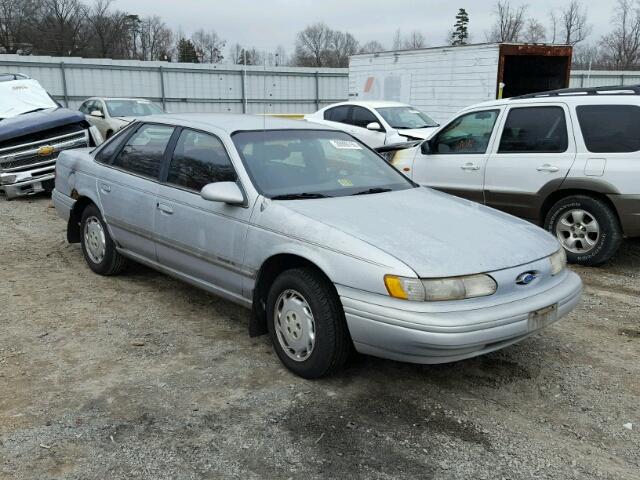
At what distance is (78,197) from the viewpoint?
583cm

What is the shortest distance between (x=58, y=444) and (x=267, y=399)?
3.68 ft

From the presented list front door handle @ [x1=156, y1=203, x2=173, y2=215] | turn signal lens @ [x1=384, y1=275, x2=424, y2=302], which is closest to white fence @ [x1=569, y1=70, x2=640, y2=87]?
front door handle @ [x1=156, y1=203, x2=173, y2=215]

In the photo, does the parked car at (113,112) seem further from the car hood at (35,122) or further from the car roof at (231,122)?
the car roof at (231,122)

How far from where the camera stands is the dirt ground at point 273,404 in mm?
2941

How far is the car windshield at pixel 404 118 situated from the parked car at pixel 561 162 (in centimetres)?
454

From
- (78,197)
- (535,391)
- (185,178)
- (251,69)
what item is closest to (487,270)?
(535,391)

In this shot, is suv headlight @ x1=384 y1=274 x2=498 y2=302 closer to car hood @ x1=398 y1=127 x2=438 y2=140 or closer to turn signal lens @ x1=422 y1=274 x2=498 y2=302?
turn signal lens @ x1=422 y1=274 x2=498 y2=302

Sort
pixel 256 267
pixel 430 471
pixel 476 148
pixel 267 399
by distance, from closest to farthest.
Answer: pixel 430 471
pixel 267 399
pixel 256 267
pixel 476 148

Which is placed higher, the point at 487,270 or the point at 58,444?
the point at 487,270

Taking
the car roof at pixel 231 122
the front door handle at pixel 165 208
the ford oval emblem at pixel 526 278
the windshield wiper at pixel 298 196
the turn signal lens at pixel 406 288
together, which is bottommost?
the ford oval emblem at pixel 526 278

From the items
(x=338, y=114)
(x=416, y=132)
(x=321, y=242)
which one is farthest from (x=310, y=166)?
(x=338, y=114)

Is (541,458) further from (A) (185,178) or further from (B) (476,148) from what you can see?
(B) (476,148)

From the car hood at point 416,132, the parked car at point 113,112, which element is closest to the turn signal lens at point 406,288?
the car hood at point 416,132

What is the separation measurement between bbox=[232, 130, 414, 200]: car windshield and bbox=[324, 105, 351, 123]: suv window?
7567 mm
